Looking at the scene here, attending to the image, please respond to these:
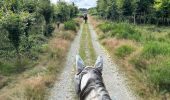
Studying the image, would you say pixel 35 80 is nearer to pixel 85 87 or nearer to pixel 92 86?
pixel 85 87

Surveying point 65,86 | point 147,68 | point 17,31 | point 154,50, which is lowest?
point 65,86

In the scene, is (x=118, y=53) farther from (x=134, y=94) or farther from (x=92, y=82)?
(x=92, y=82)

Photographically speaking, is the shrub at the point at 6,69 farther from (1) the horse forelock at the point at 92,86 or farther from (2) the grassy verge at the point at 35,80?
(1) the horse forelock at the point at 92,86

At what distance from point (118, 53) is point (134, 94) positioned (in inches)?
221

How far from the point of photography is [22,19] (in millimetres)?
15180

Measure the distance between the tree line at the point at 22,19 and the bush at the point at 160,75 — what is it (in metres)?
4.86

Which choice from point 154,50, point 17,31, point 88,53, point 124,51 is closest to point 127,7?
point 88,53

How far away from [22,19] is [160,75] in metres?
7.53

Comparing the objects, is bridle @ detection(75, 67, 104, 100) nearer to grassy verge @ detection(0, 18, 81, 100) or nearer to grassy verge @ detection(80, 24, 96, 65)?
grassy verge @ detection(0, 18, 81, 100)

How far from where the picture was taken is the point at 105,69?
1462cm

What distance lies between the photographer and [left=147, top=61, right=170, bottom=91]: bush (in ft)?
32.4

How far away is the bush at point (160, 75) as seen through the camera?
32.4 ft

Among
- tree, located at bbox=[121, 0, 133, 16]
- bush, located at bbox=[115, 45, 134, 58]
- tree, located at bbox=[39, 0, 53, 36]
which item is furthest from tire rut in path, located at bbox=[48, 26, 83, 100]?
tree, located at bbox=[121, 0, 133, 16]

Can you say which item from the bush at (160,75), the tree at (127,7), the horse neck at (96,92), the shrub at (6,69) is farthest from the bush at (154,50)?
the tree at (127,7)
